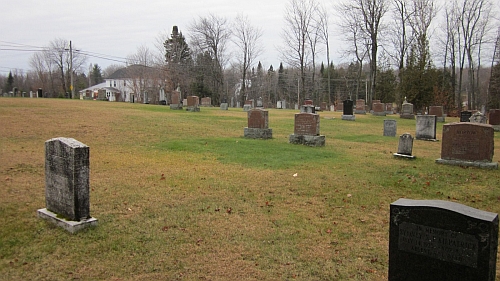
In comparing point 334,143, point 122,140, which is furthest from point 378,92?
point 122,140

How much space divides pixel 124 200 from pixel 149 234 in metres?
1.62

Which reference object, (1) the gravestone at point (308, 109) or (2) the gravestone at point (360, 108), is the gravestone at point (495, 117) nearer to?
(1) the gravestone at point (308, 109)

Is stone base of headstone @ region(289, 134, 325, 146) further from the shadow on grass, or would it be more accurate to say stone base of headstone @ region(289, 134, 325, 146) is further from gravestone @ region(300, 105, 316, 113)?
gravestone @ region(300, 105, 316, 113)

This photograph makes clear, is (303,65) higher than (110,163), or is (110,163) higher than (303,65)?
(303,65)

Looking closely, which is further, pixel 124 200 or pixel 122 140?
pixel 122 140

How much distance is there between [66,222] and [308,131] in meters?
10.6

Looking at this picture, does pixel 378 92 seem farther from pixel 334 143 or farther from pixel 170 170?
pixel 170 170

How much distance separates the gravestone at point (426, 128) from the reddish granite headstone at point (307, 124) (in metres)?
6.39

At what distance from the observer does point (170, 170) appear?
8.98 m

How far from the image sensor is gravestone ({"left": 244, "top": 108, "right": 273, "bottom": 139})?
1556 cm

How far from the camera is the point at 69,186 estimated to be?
16.6 ft

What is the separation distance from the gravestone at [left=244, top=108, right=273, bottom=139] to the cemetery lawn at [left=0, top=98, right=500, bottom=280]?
265 centimetres

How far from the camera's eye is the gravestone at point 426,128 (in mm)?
17172

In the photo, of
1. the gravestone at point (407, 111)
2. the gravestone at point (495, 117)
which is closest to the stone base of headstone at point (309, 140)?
the gravestone at point (495, 117)
